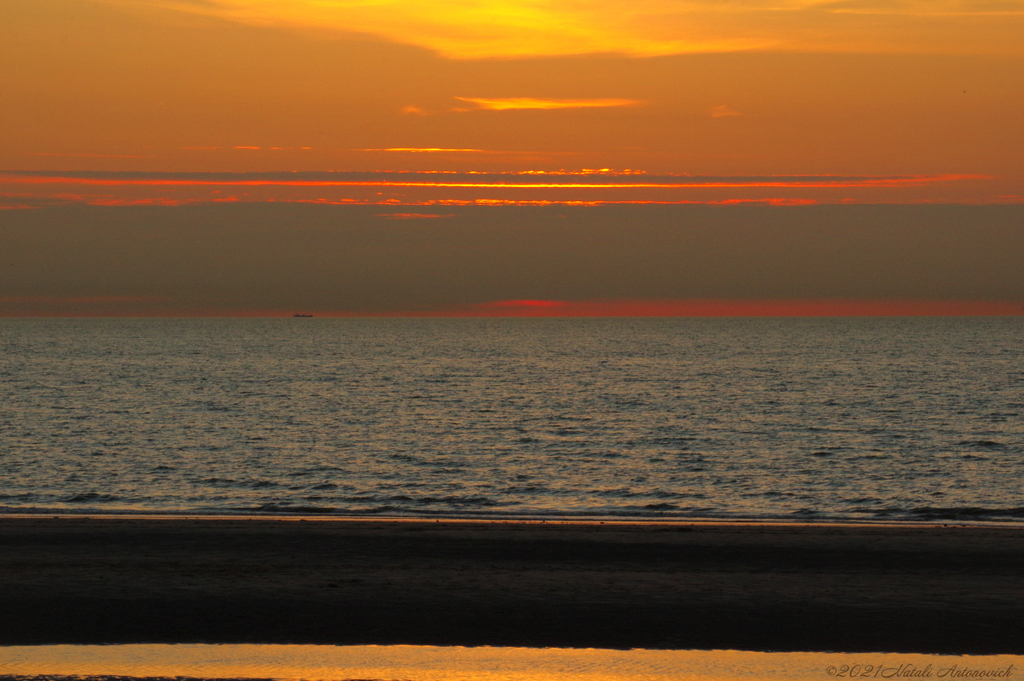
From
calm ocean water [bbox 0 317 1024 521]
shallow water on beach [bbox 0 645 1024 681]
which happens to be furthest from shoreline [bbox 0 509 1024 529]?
shallow water on beach [bbox 0 645 1024 681]

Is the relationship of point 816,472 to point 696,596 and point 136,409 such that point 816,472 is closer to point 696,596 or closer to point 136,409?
point 696,596

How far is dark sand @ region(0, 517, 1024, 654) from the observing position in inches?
491

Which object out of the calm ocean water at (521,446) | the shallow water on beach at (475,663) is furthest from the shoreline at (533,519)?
the shallow water on beach at (475,663)

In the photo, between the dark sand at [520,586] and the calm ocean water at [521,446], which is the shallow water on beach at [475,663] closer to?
the dark sand at [520,586]

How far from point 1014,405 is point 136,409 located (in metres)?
56.5

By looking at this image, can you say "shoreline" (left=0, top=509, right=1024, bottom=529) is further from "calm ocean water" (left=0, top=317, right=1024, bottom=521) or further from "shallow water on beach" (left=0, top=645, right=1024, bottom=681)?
"shallow water on beach" (left=0, top=645, right=1024, bottom=681)

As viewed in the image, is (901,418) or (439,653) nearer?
(439,653)

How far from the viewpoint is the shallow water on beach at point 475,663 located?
1075 cm

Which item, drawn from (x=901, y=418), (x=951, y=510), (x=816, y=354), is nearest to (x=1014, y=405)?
(x=901, y=418)

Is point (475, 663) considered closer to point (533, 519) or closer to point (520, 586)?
point (520, 586)

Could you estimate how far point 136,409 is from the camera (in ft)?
217

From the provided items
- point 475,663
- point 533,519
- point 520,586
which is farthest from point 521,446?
point 475,663

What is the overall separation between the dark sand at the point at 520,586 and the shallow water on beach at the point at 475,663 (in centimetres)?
39

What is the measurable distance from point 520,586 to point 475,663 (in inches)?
147
